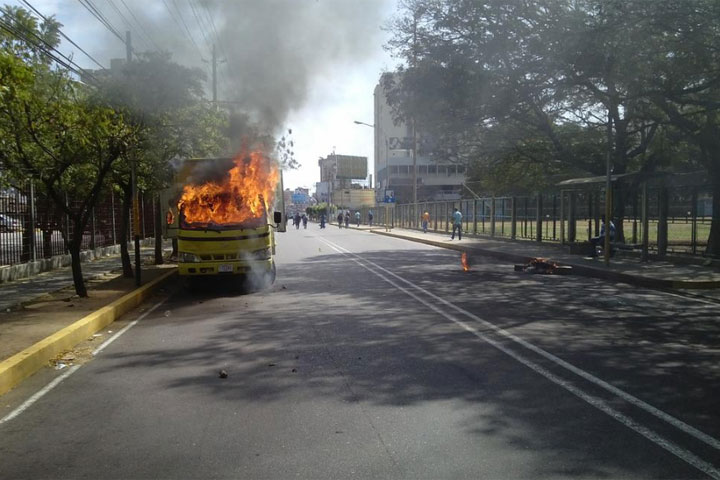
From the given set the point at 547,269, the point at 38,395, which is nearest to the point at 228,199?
the point at 38,395

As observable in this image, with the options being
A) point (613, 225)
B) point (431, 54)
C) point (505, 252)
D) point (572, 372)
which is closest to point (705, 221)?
point (613, 225)

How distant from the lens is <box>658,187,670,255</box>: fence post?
1750 centimetres

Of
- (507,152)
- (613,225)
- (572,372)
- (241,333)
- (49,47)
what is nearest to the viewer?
(572,372)

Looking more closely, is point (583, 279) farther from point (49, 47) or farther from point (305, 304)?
point (49, 47)

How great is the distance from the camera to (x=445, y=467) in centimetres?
379

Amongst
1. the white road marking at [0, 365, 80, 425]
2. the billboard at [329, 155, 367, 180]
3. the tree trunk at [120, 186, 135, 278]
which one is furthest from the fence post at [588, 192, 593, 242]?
the billboard at [329, 155, 367, 180]

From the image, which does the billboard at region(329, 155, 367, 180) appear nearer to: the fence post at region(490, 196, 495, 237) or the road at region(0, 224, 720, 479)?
the fence post at region(490, 196, 495, 237)

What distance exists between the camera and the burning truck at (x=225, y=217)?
1207 centimetres

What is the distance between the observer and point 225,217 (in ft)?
41.0

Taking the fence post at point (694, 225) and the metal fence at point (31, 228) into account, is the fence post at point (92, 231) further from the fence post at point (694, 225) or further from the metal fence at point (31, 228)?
the fence post at point (694, 225)

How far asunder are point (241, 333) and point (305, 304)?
2638mm

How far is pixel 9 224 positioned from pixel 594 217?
59.8 ft

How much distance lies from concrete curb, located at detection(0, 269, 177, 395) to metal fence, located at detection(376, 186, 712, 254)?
1435cm

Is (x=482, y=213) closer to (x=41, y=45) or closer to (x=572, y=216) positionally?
(x=572, y=216)
